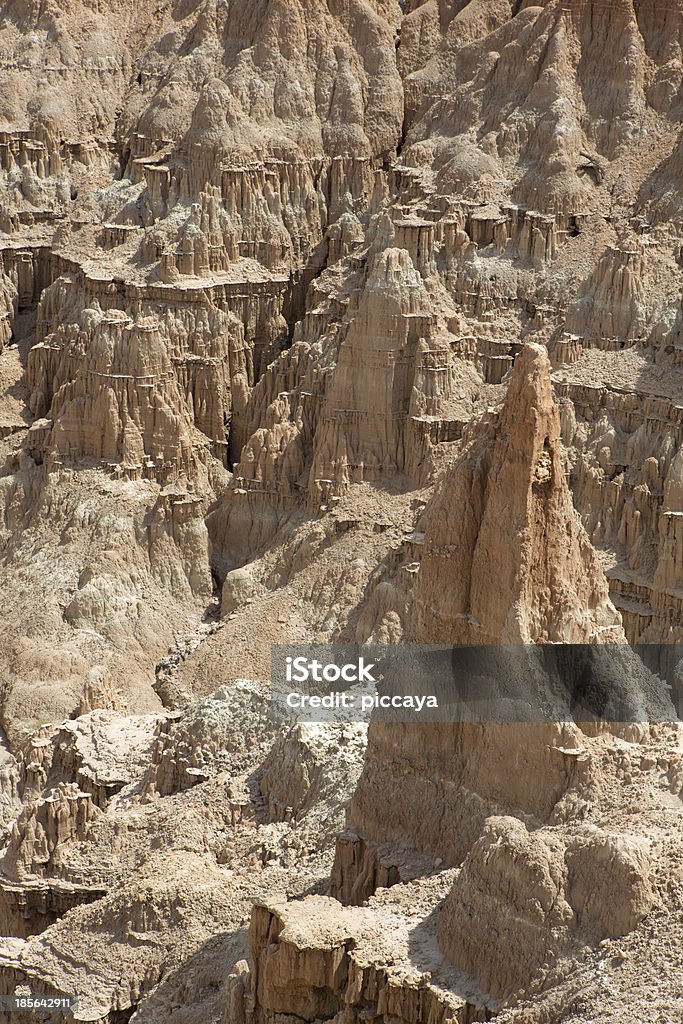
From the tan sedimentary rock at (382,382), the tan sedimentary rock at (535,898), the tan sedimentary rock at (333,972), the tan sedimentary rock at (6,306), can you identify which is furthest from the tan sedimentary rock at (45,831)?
the tan sedimentary rock at (6,306)

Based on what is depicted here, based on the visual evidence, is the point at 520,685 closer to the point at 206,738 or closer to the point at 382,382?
the point at 206,738

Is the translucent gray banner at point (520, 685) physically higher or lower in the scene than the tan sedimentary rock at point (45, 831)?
higher

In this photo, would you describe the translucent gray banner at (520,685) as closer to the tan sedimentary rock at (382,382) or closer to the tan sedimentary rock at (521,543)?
the tan sedimentary rock at (521,543)

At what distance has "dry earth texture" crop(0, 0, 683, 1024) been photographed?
31.3m

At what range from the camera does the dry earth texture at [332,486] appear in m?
31.3

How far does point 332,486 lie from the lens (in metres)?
56.3

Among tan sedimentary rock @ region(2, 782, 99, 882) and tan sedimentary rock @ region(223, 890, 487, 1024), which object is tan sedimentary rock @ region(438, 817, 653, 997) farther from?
tan sedimentary rock @ region(2, 782, 99, 882)

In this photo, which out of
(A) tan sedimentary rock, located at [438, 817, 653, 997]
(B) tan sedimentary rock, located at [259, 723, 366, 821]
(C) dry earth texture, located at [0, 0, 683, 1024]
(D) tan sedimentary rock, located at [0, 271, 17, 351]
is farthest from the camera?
(D) tan sedimentary rock, located at [0, 271, 17, 351]

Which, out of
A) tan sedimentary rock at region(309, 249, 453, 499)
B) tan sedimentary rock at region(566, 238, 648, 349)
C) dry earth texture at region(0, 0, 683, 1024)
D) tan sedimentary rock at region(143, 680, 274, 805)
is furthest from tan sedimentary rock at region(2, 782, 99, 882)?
tan sedimentary rock at region(566, 238, 648, 349)

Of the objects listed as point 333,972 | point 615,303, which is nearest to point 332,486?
point 615,303

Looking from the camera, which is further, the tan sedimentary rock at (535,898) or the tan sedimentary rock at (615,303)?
the tan sedimentary rock at (615,303)

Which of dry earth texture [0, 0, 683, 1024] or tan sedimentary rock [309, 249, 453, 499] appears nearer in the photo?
dry earth texture [0, 0, 683, 1024]

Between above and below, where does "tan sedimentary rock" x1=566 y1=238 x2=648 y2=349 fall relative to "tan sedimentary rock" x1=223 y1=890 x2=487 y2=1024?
above

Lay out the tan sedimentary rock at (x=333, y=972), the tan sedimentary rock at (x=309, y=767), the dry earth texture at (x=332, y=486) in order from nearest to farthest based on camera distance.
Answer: the tan sedimentary rock at (x=333, y=972), the dry earth texture at (x=332, y=486), the tan sedimentary rock at (x=309, y=767)
